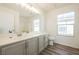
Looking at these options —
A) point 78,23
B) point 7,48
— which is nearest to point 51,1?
point 78,23

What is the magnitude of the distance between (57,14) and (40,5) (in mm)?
358

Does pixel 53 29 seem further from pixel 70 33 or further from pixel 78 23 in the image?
pixel 78 23

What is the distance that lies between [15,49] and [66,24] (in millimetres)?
968

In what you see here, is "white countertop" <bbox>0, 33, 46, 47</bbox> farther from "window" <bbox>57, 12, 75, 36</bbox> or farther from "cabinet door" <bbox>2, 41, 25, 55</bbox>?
"window" <bbox>57, 12, 75, 36</bbox>

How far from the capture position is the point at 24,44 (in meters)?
1.39

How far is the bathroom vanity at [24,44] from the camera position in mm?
1100

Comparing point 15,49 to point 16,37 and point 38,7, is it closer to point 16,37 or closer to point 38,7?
point 16,37

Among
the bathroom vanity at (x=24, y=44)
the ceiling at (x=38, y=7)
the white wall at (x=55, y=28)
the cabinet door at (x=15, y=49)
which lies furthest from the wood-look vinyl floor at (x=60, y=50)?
the ceiling at (x=38, y=7)

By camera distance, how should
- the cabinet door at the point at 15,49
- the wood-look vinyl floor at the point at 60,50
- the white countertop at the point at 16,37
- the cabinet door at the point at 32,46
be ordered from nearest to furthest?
the cabinet door at the point at 15,49
the white countertop at the point at 16,37
the wood-look vinyl floor at the point at 60,50
the cabinet door at the point at 32,46

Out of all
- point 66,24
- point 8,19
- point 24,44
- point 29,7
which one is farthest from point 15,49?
point 66,24

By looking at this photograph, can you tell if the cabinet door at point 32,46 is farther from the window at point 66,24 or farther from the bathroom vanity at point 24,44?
the window at point 66,24

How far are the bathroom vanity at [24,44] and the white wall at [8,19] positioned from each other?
0.17 metres

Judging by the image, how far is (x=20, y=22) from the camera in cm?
140

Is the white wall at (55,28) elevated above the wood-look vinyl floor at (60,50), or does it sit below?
above
